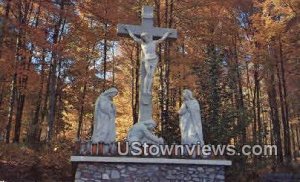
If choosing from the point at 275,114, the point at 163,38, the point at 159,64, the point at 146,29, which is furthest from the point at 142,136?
the point at 275,114

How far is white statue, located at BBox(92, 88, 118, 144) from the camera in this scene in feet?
33.3

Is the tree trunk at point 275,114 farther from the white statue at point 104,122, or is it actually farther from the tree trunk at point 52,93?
the white statue at point 104,122

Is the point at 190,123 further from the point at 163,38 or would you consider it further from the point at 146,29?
the point at 146,29

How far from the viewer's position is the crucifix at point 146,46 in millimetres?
11445

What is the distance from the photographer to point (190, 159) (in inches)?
394

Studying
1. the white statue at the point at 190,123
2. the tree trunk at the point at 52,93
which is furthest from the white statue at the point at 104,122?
the tree trunk at the point at 52,93

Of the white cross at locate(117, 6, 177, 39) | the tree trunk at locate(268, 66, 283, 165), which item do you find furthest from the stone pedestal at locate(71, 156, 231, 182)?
the tree trunk at locate(268, 66, 283, 165)

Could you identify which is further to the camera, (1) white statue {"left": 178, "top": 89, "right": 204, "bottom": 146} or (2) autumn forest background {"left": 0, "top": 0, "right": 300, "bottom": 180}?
(2) autumn forest background {"left": 0, "top": 0, "right": 300, "bottom": 180}

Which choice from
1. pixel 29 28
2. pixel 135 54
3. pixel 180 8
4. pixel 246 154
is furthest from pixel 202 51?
pixel 29 28

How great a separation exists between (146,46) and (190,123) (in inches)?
102

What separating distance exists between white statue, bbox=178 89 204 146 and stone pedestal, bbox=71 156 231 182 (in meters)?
0.79

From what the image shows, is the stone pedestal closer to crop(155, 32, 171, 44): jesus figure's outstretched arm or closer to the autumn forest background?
the autumn forest background

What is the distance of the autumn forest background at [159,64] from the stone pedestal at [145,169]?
3.44m

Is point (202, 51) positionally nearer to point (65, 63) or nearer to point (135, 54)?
point (135, 54)
